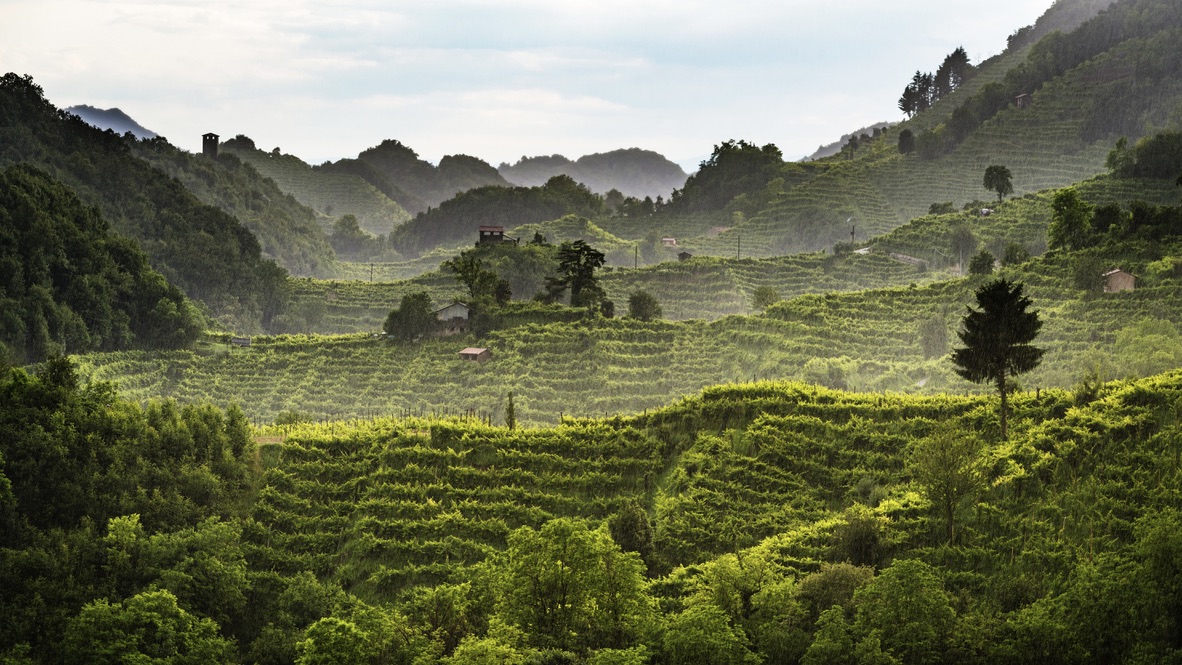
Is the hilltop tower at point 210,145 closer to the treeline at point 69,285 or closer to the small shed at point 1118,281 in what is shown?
the treeline at point 69,285

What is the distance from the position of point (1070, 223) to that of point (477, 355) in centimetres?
3730

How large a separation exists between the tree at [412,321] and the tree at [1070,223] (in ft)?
132

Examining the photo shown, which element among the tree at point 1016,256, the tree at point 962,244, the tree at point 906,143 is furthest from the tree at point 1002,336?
the tree at point 906,143

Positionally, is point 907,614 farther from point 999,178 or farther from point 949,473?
point 999,178

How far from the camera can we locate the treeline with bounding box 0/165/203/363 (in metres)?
70.9

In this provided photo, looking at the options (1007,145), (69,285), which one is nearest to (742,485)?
(69,285)

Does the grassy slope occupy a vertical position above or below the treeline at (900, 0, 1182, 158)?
below

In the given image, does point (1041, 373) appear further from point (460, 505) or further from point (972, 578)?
point (460, 505)

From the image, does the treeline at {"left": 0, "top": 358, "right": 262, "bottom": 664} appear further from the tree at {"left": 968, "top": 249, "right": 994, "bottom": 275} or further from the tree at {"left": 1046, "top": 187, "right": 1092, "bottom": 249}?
the tree at {"left": 1046, "top": 187, "right": 1092, "bottom": 249}

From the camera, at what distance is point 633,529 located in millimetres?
38938

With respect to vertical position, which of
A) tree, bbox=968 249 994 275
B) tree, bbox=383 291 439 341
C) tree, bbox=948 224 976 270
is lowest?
tree, bbox=383 291 439 341

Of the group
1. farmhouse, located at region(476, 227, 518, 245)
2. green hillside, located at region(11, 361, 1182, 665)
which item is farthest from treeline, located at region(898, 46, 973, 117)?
green hillside, located at region(11, 361, 1182, 665)

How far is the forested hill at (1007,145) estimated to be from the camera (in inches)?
4781

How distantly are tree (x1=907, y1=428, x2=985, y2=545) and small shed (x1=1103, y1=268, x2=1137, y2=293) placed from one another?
30.3 meters
